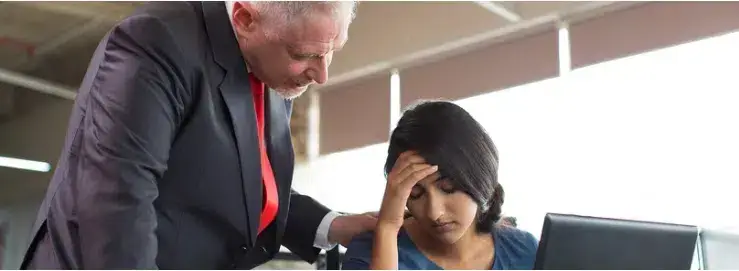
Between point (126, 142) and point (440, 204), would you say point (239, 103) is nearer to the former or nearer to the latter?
point (126, 142)

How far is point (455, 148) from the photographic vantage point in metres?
1.35

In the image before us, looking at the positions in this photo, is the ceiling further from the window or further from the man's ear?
the man's ear

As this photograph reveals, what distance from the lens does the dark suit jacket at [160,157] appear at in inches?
39.4

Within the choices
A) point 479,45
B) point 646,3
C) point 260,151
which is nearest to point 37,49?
point 479,45

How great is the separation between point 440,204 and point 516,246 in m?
0.20

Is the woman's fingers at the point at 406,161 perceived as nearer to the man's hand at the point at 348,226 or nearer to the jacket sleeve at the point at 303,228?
the man's hand at the point at 348,226

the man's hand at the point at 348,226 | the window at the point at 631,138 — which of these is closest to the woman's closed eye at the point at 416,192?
the man's hand at the point at 348,226

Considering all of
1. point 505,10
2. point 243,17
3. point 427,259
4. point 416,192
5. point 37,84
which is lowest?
point 427,259

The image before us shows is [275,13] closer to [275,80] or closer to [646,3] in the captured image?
[275,80]

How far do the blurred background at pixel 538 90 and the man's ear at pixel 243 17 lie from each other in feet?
5.47

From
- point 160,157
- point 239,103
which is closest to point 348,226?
point 239,103

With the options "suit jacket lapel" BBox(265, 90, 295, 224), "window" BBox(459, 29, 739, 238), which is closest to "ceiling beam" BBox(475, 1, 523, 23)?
"window" BBox(459, 29, 739, 238)

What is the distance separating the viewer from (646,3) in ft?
10.3

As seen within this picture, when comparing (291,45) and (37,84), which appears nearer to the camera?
(291,45)
